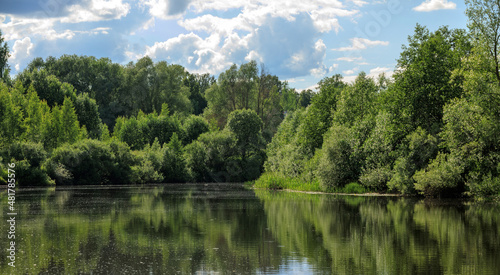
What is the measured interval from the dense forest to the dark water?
318 inches

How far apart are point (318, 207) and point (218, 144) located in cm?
5429

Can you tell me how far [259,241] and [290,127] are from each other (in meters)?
55.5

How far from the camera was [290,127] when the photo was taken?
2968 inches

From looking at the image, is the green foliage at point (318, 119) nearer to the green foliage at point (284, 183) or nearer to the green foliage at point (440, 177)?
the green foliage at point (284, 183)

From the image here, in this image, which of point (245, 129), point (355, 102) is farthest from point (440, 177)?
point (245, 129)

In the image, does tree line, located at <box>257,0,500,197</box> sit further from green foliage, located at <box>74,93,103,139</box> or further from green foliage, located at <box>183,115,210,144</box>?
green foliage, located at <box>74,93,103,139</box>

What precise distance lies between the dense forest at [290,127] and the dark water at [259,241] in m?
8.08

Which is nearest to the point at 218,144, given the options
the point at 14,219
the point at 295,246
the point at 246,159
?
the point at 246,159

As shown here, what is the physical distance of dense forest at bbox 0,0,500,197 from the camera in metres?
38.8

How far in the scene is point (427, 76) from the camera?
4425 centimetres

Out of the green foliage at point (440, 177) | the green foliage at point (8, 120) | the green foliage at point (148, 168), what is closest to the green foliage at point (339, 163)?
the green foliage at point (440, 177)

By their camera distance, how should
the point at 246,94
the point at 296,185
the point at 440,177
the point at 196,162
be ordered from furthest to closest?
the point at 246,94 → the point at 196,162 → the point at 296,185 → the point at 440,177

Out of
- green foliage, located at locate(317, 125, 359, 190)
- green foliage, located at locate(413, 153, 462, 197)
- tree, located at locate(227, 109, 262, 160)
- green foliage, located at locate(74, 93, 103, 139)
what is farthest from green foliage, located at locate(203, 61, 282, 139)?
green foliage, located at locate(413, 153, 462, 197)

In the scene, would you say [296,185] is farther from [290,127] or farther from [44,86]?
[44,86]
